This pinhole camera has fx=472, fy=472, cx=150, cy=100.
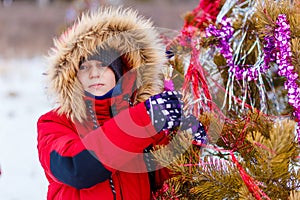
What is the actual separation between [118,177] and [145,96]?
27 centimetres

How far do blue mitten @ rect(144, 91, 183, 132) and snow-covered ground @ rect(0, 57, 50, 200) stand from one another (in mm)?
528

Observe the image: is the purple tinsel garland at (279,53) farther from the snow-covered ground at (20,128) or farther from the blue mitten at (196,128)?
the snow-covered ground at (20,128)

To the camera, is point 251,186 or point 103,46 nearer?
point 251,186

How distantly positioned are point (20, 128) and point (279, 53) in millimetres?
4870

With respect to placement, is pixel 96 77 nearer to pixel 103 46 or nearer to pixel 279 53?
pixel 103 46

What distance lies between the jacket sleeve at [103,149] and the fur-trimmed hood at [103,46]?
16 centimetres

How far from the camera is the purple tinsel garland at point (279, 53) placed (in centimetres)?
116

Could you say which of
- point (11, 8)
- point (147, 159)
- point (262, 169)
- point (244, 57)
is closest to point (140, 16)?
point (244, 57)

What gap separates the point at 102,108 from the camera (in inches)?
58.2

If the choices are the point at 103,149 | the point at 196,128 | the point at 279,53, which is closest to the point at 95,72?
the point at 103,149

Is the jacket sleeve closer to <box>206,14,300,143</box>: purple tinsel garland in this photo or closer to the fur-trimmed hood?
the fur-trimmed hood

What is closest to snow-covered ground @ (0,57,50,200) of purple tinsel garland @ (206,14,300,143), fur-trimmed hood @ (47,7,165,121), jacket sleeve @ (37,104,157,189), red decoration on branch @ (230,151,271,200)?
fur-trimmed hood @ (47,7,165,121)

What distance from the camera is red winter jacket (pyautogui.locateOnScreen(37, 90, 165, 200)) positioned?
129 cm

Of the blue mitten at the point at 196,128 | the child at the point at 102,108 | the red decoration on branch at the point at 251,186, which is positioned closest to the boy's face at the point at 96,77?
the child at the point at 102,108
